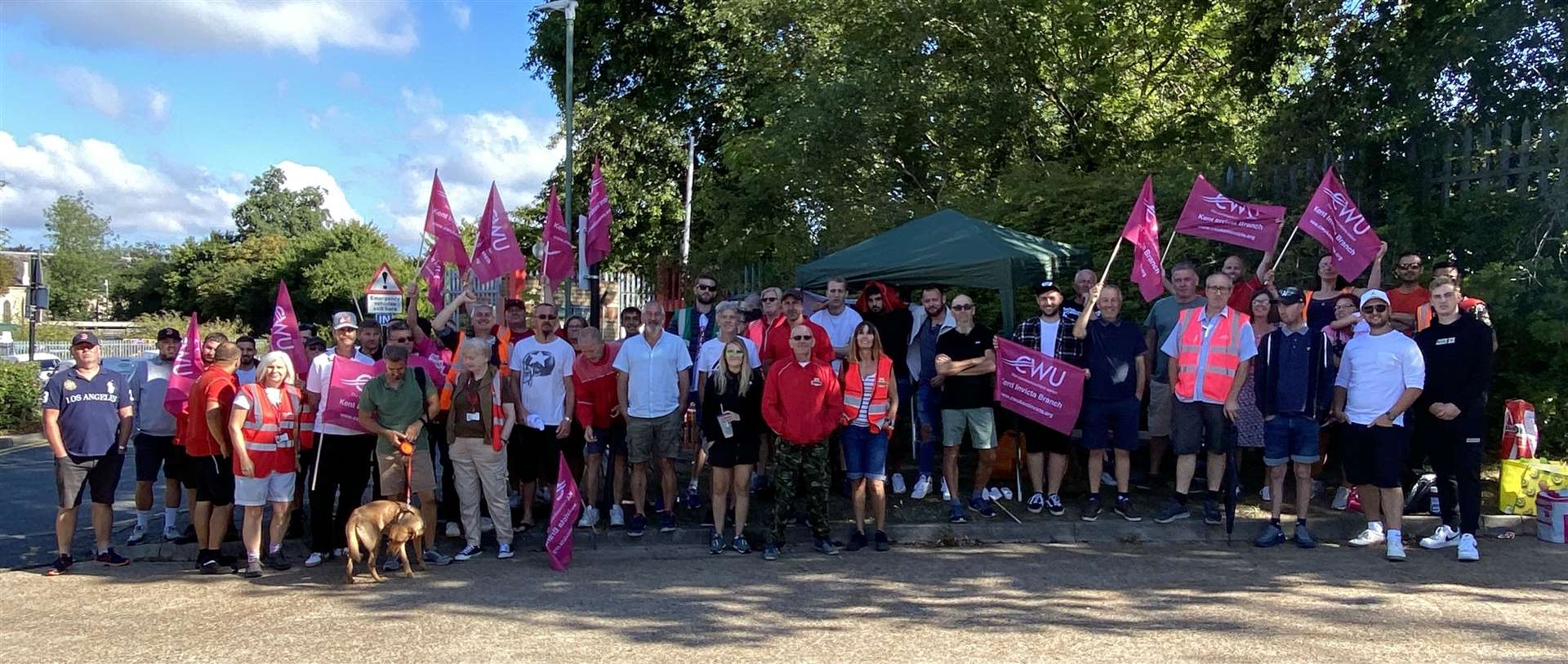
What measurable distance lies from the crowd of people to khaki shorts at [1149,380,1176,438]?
17mm

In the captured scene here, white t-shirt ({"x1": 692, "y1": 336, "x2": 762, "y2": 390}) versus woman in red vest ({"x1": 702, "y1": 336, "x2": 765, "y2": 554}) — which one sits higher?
white t-shirt ({"x1": 692, "y1": 336, "x2": 762, "y2": 390})

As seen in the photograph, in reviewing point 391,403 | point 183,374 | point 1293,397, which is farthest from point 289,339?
point 1293,397

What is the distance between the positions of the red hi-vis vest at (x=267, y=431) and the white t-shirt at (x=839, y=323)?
395cm

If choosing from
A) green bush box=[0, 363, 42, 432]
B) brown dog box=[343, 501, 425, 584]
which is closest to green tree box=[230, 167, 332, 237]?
green bush box=[0, 363, 42, 432]

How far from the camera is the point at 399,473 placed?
732 centimetres

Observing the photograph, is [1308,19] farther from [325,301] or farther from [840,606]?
[325,301]

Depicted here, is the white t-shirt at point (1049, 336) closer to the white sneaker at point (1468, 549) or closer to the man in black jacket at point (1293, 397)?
the man in black jacket at point (1293, 397)

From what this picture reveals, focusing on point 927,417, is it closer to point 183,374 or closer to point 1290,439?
point 1290,439

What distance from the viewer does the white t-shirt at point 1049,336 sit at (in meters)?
8.27

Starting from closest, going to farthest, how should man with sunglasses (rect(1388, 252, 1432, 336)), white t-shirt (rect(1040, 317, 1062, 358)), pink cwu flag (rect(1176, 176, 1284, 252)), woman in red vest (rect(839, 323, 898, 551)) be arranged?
woman in red vest (rect(839, 323, 898, 551)) < man with sunglasses (rect(1388, 252, 1432, 336)) < white t-shirt (rect(1040, 317, 1062, 358)) < pink cwu flag (rect(1176, 176, 1284, 252))

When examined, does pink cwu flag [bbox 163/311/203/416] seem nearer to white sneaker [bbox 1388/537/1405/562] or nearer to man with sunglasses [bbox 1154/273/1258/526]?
man with sunglasses [bbox 1154/273/1258/526]

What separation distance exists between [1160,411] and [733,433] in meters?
3.74

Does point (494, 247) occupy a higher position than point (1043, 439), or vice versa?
point (494, 247)

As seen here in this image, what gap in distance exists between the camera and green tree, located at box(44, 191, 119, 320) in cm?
7699
